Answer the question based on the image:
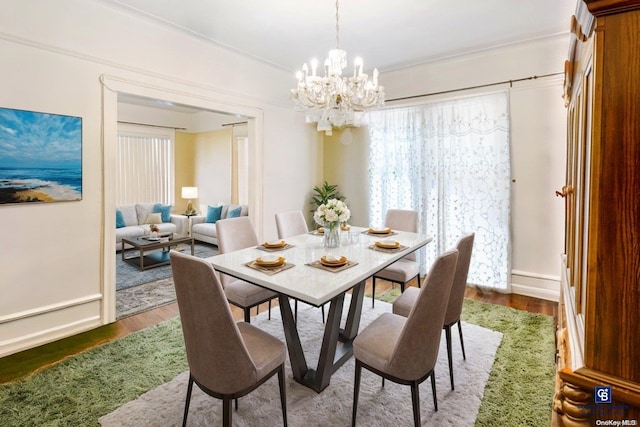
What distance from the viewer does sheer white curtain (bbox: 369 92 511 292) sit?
3.71 m

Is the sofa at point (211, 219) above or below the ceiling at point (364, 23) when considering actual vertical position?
A: below

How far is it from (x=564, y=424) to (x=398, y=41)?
361 cm

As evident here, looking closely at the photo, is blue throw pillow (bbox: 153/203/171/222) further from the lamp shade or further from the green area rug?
the green area rug

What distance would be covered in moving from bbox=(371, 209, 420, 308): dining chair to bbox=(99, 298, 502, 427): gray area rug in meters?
0.75

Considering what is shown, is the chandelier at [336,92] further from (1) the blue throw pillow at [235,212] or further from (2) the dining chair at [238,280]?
(1) the blue throw pillow at [235,212]

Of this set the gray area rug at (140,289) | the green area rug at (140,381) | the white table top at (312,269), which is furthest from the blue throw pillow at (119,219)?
the white table top at (312,269)

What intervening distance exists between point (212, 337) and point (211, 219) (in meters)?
5.56

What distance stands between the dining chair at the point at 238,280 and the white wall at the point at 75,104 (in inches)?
42.3

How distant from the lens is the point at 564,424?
0.85 meters

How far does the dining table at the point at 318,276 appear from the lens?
1740 mm

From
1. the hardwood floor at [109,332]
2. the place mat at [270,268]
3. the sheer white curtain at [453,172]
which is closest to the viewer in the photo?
the place mat at [270,268]

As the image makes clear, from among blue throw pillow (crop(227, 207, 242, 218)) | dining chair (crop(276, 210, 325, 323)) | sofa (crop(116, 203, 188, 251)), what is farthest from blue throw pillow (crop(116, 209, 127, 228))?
dining chair (crop(276, 210, 325, 323))

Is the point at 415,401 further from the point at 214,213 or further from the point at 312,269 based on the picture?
the point at 214,213

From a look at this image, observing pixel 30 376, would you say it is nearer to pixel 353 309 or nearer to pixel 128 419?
pixel 128 419
